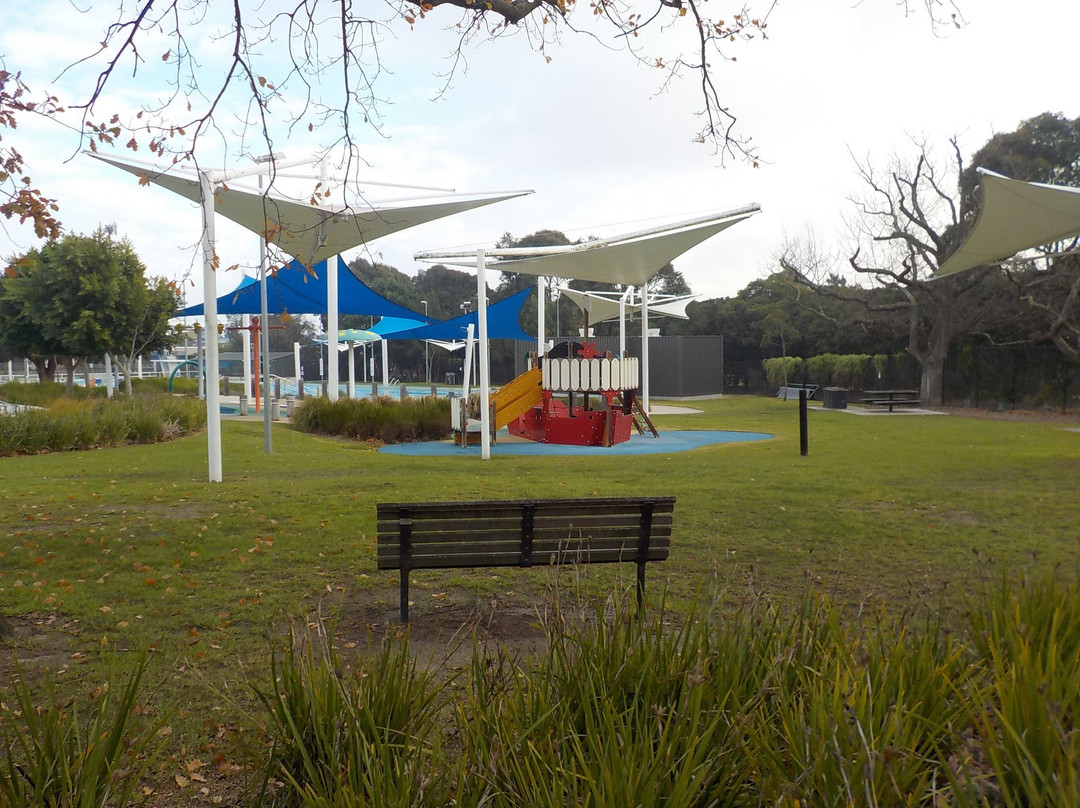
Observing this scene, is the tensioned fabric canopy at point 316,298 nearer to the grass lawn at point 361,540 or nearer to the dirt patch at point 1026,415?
the grass lawn at point 361,540

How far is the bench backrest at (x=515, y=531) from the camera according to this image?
4.40m

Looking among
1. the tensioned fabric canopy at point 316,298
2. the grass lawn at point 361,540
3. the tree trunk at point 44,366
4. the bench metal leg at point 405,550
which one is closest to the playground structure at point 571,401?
the grass lawn at point 361,540

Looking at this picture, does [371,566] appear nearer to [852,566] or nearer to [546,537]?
[546,537]

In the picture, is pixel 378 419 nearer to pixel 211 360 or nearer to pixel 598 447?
pixel 598 447

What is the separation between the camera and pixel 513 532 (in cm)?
450

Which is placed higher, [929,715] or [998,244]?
[998,244]

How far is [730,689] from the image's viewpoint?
8.04 ft

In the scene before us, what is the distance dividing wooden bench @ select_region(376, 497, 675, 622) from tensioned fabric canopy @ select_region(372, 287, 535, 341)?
17.6 metres

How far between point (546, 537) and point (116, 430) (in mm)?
12179

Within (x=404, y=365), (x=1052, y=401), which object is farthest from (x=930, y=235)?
(x=404, y=365)

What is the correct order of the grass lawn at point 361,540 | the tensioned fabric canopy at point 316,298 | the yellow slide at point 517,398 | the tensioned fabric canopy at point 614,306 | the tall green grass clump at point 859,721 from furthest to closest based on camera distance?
the tensioned fabric canopy at point 614,306 < the tensioned fabric canopy at point 316,298 < the yellow slide at point 517,398 < the grass lawn at point 361,540 < the tall green grass clump at point 859,721

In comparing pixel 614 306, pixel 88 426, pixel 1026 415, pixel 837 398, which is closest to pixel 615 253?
pixel 88 426

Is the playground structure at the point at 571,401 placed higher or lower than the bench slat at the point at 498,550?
higher

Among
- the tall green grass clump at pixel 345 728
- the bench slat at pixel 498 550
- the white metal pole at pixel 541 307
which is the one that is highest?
the white metal pole at pixel 541 307
